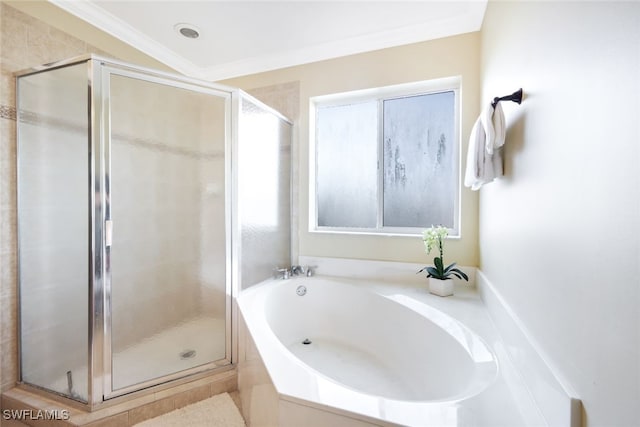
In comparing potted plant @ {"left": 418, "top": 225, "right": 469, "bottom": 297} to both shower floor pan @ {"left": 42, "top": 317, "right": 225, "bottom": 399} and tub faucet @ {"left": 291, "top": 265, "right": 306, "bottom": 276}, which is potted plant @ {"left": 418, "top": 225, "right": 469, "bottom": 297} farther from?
shower floor pan @ {"left": 42, "top": 317, "right": 225, "bottom": 399}

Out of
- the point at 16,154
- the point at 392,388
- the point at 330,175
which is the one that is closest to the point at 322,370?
the point at 392,388

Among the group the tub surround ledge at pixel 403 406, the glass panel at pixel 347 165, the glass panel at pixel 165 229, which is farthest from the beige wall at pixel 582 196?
the glass panel at pixel 165 229

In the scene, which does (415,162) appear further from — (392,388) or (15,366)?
(15,366)

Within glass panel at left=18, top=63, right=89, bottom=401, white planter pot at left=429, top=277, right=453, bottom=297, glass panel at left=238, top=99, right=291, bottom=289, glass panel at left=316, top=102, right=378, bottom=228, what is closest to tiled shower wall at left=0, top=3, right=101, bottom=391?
glass panel at left=18, top=63, right=89, bottom=401

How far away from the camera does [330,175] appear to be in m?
2.58

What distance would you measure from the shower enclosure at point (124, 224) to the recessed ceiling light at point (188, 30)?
68 centimetres

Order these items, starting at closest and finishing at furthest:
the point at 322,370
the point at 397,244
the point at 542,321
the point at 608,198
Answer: the point at 608,198, the point at 542,321, the point at 322,370, the point at 397,244

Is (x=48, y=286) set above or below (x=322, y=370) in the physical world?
above

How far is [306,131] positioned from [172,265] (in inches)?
60.6

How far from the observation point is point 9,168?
153cm

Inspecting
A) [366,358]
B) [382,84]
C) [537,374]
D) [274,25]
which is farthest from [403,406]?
[274,25]

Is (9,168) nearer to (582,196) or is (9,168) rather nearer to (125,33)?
(125,33)

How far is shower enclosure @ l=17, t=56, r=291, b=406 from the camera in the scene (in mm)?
1424

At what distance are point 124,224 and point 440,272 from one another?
2.00 metres
